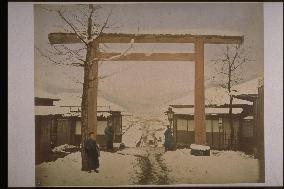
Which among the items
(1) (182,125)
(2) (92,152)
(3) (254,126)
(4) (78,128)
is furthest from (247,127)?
(4) (78,128)

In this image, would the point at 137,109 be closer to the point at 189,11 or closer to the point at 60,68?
the point at 60,68

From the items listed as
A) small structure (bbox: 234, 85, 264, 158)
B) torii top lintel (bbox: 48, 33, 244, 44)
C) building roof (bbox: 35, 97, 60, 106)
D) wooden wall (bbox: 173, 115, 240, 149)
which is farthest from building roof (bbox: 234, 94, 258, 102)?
building roof (bbox: 35, 97, 60, 106)

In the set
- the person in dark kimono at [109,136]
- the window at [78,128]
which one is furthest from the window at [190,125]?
the window at [78,128]

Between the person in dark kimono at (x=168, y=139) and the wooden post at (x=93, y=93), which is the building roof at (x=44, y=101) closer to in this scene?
the wooden post at (x=93, y=93)

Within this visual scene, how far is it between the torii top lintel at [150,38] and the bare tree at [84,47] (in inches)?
1.9

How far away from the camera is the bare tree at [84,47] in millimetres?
3643

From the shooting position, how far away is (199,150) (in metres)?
3.67

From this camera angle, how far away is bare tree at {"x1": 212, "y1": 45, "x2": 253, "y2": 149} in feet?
12.1

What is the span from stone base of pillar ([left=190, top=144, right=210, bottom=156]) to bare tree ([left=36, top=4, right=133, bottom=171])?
1023 mm

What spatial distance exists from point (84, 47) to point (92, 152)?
1.01 m

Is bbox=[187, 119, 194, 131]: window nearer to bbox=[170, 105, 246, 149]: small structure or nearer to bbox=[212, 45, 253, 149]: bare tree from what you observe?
bbox=[170, 105, 246, 149]: small structure

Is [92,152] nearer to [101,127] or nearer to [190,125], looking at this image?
[101,127]

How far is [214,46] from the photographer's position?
12.1ft

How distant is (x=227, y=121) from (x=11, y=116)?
205 centimetres
